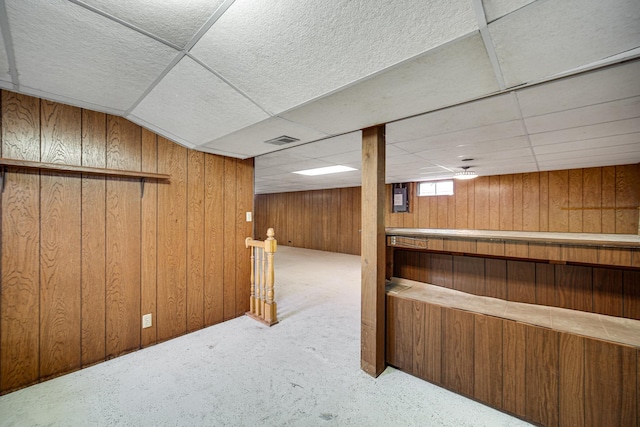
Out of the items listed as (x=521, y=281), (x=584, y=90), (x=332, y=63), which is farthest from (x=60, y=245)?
(x=521, y=281)

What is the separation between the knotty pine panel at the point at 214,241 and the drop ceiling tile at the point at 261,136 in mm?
324

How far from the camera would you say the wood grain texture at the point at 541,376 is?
1456mm

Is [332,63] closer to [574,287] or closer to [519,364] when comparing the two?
[519,364]

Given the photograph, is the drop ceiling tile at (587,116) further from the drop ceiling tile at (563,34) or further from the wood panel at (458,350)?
the wood panel at (458,350)

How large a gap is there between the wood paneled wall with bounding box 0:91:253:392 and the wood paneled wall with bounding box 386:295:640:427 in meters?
2.06

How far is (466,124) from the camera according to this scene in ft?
6.63

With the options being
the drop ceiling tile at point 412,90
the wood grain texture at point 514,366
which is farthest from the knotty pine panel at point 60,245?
the wood grain texture at point 514,366

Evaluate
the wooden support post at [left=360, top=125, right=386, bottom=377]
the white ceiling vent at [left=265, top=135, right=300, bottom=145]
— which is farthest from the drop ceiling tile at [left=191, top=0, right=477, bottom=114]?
the white ceiling vent at [left=265, top=135, right=300, bottom=145]

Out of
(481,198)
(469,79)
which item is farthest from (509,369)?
(481,198)

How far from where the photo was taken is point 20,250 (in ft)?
5.90

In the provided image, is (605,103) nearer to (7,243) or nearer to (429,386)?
(429,386)

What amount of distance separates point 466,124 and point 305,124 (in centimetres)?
128

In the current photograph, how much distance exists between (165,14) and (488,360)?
8.23 feet

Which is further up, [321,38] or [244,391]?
[321,38]
